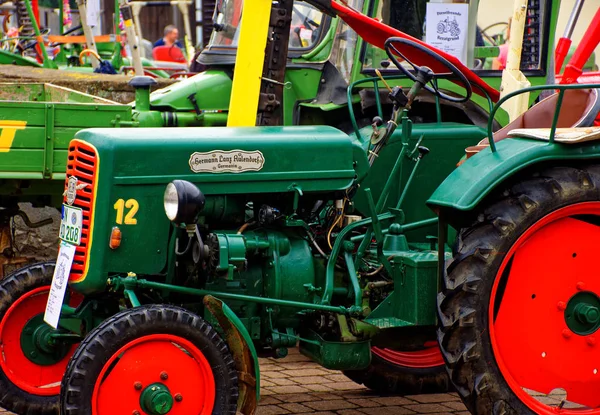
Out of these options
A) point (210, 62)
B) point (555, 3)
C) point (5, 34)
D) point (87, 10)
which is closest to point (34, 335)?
point (210, 62)

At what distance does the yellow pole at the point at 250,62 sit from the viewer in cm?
646

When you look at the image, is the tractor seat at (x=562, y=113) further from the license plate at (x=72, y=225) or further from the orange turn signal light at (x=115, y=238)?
the license plate at (x=72, y=225)

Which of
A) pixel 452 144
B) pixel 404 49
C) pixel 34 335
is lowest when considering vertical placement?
pixel 34 335

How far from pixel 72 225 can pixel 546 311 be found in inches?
72.3

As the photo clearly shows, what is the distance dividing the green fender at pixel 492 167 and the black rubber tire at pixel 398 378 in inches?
46.3

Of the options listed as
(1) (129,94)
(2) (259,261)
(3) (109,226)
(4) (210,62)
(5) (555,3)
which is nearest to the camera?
(3) (109,226)

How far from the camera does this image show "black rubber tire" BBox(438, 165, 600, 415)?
407 centimetres

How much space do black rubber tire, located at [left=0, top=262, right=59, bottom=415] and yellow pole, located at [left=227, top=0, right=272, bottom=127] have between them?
6.81ft

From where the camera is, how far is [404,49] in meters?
5.50

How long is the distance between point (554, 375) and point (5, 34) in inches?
500

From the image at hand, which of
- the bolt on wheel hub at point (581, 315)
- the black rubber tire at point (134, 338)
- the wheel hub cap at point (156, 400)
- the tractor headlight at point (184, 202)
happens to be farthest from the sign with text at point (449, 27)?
the wheel hub cap at point (156, 400)

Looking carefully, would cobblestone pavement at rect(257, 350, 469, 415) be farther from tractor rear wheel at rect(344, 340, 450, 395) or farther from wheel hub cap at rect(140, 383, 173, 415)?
wheel hub cap at rect(140, 383, 173, 415)

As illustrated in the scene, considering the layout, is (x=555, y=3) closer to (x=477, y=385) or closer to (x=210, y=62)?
(x=210, y=62)

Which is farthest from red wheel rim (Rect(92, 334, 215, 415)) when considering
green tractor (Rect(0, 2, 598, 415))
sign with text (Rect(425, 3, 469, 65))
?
sign with text (Rect(425, 3, 469, 65))
